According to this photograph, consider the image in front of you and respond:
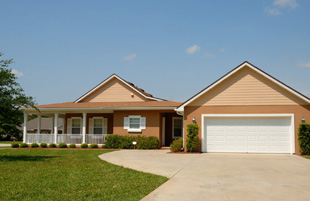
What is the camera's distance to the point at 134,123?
24.4 meters

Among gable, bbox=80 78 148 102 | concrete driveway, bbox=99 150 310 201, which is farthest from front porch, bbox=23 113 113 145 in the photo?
concrete driveway, bbox=99 150 310 201

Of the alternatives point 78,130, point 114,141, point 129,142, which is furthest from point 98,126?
point 129,142

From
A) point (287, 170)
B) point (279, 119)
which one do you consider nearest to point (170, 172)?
point (287, 170)

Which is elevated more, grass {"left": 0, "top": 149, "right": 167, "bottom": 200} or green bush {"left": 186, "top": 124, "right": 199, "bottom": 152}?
green bush {"left": 186, "top": 124, "right": 199, "bottom": 152}

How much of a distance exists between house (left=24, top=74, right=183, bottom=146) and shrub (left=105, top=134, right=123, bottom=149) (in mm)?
734

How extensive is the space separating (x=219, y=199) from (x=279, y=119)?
542 inches

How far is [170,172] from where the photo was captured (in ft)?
36.2

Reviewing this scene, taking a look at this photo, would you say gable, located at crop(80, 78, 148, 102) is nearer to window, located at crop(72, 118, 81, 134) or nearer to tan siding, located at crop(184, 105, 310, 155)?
window, located at crop(72, 118, 81, 134)

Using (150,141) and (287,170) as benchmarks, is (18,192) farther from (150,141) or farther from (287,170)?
(150,141)

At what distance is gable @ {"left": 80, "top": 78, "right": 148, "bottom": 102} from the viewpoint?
2751 centimetres

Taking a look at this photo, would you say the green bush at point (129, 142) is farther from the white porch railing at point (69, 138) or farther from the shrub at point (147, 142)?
the white porch railing at point (69, 138)

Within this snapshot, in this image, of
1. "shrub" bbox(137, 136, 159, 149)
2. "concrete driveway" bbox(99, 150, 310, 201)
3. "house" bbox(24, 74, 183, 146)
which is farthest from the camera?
"house" bbox(24, 74, 183, 146)

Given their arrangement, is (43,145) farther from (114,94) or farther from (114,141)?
(114,94)

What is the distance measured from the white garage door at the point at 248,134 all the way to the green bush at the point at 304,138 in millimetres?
675
